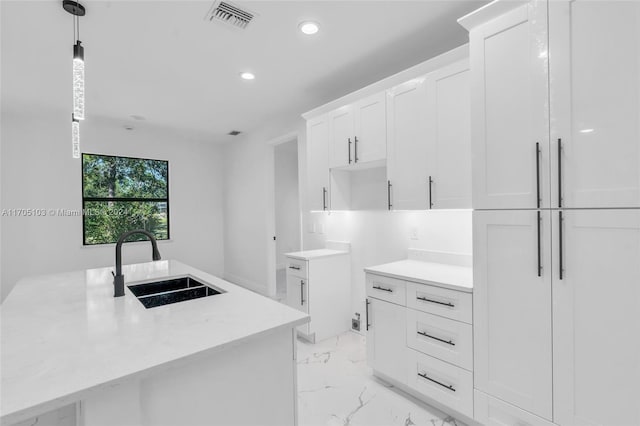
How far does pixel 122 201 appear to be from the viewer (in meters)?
4.96

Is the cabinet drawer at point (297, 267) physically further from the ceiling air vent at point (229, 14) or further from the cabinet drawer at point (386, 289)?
the ceiling air vent at point (229, 14)

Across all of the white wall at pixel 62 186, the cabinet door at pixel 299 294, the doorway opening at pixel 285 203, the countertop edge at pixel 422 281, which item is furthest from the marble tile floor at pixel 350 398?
the doorway opening at pixel 285 203

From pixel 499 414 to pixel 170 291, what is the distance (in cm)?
201

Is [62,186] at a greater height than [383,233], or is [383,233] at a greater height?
[62,186]

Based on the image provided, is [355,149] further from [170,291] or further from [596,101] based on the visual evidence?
[170,291]

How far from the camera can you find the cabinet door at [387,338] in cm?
212

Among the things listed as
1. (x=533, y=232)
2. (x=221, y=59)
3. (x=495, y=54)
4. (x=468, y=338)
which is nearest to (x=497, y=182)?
(x=533, y=232)

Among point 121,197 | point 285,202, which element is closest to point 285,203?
point 285,202

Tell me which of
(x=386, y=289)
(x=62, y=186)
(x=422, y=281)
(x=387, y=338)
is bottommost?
(x=387, y=338)

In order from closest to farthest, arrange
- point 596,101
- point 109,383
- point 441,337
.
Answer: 1. point 109,383
2. point 596,101
3. point 441,337

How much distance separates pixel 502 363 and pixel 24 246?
219 inches

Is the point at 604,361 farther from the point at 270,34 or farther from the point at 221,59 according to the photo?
the point at 221,59

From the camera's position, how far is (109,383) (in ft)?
2.62

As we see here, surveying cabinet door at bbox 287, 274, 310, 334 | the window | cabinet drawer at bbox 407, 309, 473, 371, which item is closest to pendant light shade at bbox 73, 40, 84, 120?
cabinet door at bbox 287, 274, 310, 334
